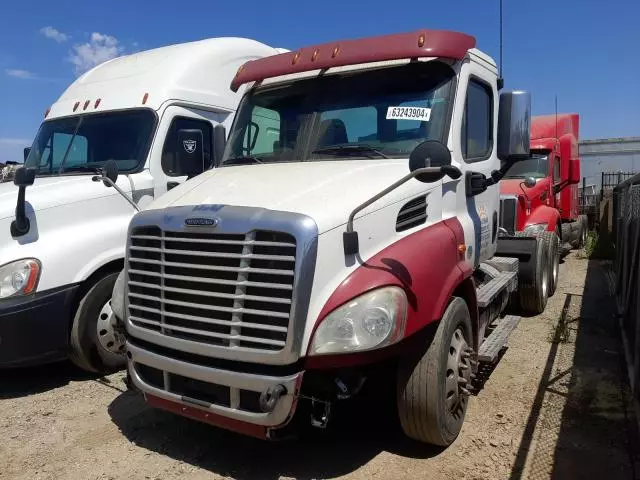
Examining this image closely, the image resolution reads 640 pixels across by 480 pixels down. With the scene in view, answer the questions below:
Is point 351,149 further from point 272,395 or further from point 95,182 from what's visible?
point 95,182

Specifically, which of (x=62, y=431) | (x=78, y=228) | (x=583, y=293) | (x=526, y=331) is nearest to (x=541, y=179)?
(x=583, y=293)

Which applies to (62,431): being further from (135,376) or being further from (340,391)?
(340,391)

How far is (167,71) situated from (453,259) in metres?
4.06

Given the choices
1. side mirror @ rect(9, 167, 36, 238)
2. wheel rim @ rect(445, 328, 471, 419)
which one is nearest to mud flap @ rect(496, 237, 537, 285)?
wheel rim @ rect(445, 328, 471, 419)

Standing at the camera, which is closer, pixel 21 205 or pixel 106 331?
pixel 21 205

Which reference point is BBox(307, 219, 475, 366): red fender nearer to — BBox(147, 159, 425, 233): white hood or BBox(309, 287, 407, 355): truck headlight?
BBox(309, 287, 407, 355): truck headlight

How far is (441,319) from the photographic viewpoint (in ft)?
11.6

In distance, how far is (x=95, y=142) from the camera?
19.7 ft

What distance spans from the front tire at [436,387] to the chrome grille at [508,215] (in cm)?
382

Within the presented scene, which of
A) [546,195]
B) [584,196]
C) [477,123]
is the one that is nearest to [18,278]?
[477,123]

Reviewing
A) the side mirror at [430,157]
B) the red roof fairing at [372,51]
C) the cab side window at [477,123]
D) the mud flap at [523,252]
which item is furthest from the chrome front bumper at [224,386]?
the mud flap at [523,252]

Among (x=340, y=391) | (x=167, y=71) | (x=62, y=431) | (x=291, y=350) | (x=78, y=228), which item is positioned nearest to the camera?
(x=291, y=350)

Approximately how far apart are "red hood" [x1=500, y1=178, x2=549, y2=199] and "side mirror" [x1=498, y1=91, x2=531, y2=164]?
4134 millimetres

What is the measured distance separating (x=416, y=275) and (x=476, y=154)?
170cm
